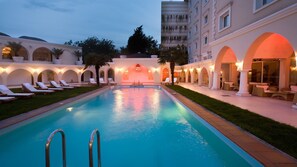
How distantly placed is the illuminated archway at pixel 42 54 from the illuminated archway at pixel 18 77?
5.50 meters

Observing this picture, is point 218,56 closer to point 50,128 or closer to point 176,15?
point 50,128

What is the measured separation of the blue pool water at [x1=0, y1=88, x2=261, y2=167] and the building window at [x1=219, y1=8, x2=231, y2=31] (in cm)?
1030

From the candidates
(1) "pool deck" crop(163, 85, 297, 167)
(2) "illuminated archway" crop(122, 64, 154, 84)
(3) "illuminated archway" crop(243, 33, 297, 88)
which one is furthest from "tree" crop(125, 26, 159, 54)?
(1) "pool deck" crop(163, 85, 297, 167)

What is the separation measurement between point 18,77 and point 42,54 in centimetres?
729

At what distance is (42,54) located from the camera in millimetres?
30469

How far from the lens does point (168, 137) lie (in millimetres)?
6039

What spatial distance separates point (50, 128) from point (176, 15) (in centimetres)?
4060

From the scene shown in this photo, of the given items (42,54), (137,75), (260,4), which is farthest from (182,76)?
(42,54)

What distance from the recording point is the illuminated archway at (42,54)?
2983 cm

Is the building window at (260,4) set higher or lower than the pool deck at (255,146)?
higher

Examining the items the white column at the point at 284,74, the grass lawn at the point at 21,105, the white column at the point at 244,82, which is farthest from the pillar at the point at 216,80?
the grass lawn at the point at 21,105

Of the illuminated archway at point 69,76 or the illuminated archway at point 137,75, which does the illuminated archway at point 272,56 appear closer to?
the illuminated archway at point 137,75

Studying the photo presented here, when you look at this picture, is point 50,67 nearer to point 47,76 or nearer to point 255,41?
point 47,76

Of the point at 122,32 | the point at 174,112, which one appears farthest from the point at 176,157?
the point at 122,32
